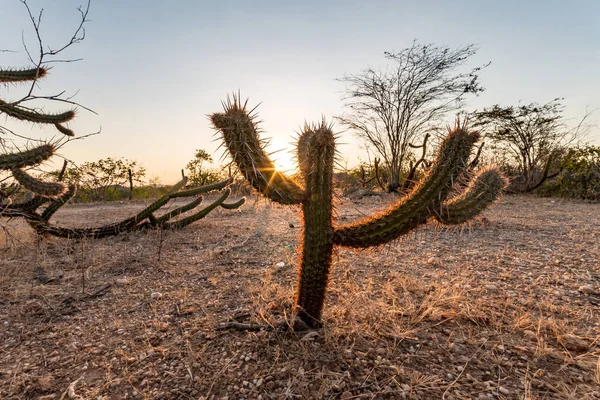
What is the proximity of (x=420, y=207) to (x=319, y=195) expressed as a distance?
579mm

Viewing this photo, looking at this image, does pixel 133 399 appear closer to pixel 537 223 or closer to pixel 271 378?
pixel 271 378

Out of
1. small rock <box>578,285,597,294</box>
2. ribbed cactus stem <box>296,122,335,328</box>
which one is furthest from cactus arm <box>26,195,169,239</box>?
small rock <box>578,285,597,294</box>

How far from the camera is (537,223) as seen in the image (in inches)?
211

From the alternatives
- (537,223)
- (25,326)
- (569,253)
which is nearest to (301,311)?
(25,326)

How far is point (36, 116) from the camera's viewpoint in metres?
4.27

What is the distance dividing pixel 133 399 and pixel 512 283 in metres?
2.75

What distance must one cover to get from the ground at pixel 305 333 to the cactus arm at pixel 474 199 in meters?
0.10

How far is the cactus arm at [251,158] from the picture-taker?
170 centimetres

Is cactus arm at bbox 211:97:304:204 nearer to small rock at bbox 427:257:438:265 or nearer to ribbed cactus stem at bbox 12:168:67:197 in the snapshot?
small rock at bbox 427:257:438:265

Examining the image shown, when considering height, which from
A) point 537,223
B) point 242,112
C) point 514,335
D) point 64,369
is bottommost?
point 64,369

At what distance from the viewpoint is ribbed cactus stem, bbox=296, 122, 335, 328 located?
1.62 m

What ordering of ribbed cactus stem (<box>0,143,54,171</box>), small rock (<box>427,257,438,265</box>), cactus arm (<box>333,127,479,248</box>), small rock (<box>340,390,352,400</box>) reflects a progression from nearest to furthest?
small rock (<box>340,390,352,400</box>) < cactus arm (<box>333,127,479,248</box>) < small rock (<box>427,257,438,265</box>) < ribbed cactus stem (<box>0,143,54,171</box>)

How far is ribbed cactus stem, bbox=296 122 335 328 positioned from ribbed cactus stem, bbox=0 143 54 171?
10.7ft

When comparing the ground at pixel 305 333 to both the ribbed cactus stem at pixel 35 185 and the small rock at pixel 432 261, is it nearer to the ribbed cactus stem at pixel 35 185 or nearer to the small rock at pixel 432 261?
the small rock at pixel 432 261
